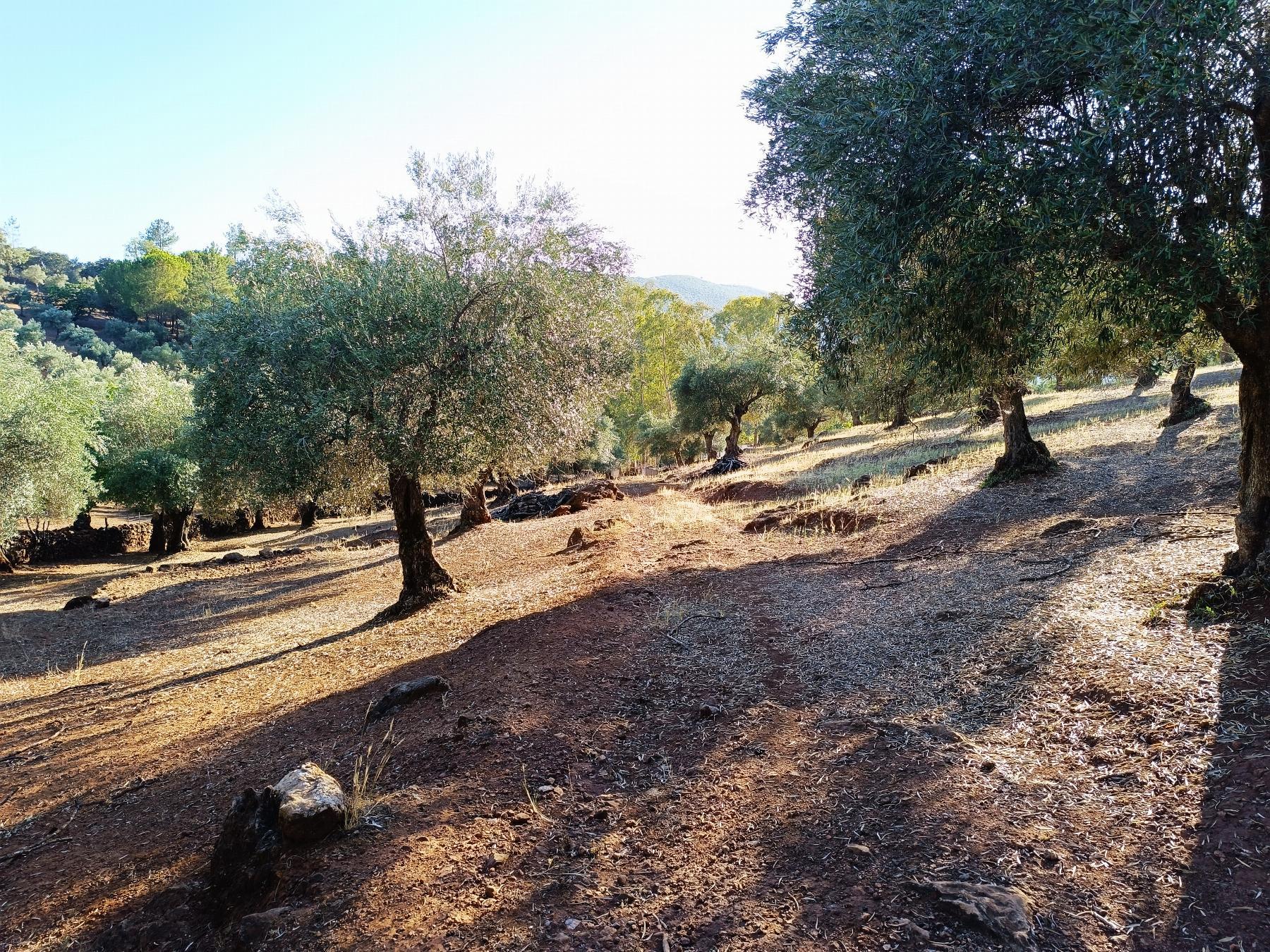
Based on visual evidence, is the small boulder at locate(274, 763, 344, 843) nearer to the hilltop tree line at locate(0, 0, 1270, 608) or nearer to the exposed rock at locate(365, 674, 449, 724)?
the exposed rock at locate(365, 674, 449, 724)

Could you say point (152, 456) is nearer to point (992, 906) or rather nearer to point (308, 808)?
point (308, 808)

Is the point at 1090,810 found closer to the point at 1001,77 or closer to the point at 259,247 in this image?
the point at 1001,77

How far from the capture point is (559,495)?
2877 centimetres

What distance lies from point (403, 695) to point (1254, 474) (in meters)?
9.19

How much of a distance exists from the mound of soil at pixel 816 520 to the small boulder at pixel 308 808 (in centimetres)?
1253

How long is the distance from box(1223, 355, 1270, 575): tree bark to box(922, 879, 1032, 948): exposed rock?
196 inches

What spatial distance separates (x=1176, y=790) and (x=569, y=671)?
17.6ft

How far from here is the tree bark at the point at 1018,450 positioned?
588 inches

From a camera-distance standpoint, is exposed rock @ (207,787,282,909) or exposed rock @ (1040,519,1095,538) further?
exposed rock @ (1040,519,1095,538)

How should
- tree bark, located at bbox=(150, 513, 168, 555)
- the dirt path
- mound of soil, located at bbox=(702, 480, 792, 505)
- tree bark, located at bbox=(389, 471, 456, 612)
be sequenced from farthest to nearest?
1. tree bark, located at bbox=(150, 513, 168, 555)
2. mound of soil, located at bbox=(702, 480, 792, 505)
3. tree bark, located at bbox=(389, 471, 456, 612)
4. the dirt path

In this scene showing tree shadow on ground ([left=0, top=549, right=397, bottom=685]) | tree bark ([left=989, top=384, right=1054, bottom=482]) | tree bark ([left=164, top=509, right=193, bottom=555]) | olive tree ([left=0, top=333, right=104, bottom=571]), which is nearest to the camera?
tree shadow on ground ([left=0, top=549, right=397, bottom=685])

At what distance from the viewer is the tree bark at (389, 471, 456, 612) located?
42.7 feet

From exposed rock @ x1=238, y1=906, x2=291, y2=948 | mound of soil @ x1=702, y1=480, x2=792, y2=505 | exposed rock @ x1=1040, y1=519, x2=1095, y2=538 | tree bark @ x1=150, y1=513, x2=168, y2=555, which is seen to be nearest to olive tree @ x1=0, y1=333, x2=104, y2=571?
tree bark @ x1=150, y1=513, x2=168, y2=555

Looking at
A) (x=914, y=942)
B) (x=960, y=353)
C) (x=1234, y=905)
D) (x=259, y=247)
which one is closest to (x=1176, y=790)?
(x=1234, y=905)
